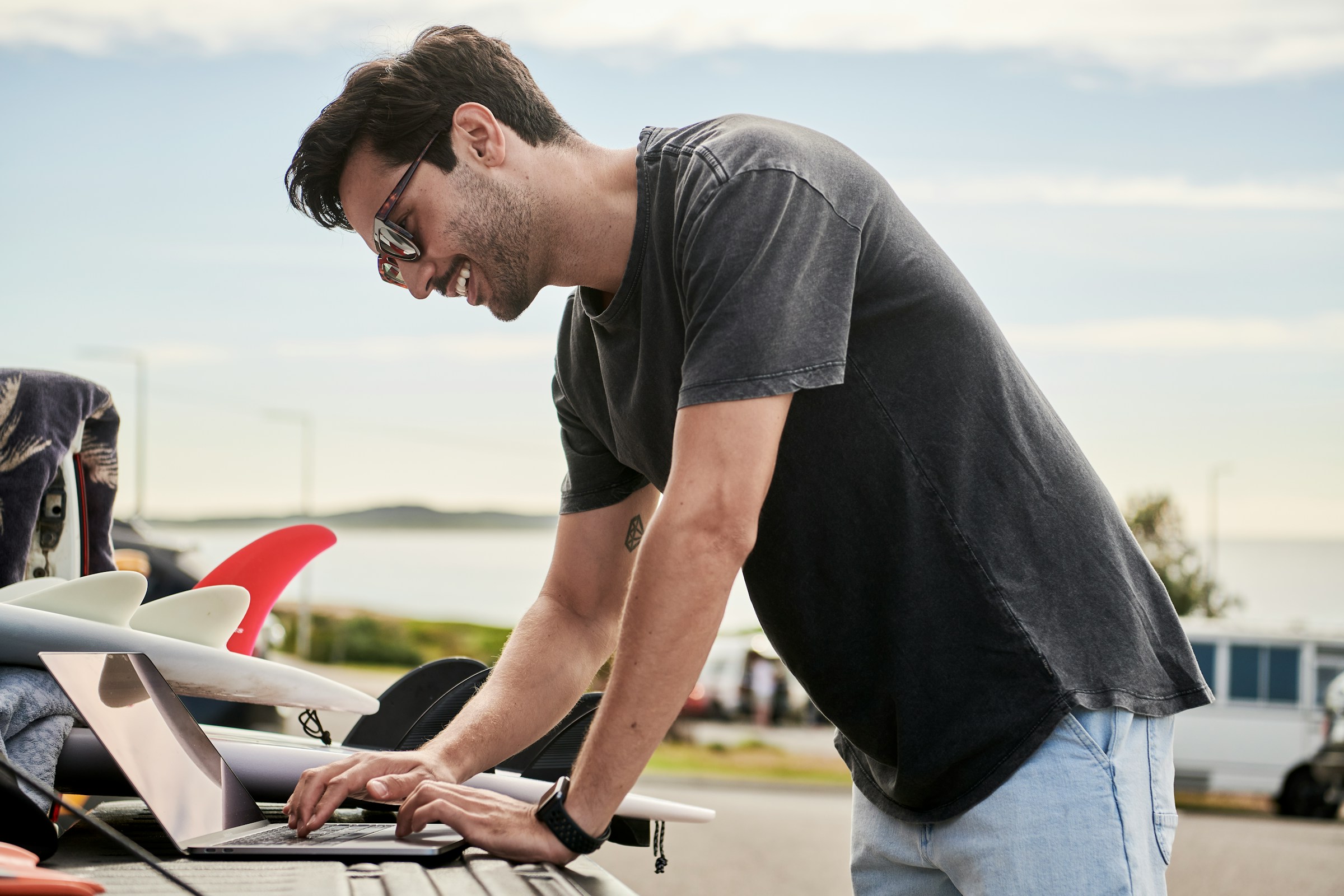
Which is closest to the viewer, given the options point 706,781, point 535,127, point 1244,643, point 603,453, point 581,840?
point 581,840

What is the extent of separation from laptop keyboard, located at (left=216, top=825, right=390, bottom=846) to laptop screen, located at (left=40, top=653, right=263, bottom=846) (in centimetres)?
5

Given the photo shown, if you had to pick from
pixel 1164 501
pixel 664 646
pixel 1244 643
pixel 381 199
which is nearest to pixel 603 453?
pixel 381 199

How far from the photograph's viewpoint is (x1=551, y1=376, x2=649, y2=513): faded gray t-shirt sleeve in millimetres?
2025

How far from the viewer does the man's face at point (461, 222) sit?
1.65 metres

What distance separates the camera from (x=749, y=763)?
20.9 metres

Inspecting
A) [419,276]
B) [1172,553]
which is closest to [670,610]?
[419,276]

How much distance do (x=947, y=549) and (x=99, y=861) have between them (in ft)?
3.30

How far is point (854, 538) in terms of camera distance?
1504 mm

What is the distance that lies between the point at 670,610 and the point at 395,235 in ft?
2.41

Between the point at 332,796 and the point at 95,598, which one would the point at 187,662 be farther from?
the point at 332,796

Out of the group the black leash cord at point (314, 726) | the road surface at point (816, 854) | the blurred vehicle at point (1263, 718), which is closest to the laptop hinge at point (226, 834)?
the black leash cord at point (314, 726)

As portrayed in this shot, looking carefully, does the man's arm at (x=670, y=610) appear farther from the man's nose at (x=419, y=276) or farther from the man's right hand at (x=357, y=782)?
the man's nose at (x=419, y=276)

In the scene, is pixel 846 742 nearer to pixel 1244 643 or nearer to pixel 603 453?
pixel 603 453

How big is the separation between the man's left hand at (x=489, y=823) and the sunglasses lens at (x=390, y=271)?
79cm
